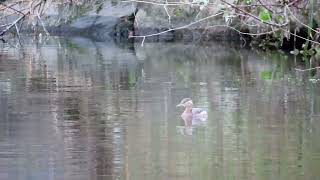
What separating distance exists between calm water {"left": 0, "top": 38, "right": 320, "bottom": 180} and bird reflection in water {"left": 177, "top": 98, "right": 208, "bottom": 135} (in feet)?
0.24

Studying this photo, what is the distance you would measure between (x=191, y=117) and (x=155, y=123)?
0.54 meters

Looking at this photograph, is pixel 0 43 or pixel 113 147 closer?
pixel 113 147

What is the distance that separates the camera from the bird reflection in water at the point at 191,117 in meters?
11.5

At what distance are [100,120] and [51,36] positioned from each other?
2781 cm

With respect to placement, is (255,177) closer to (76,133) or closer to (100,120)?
(76,133)

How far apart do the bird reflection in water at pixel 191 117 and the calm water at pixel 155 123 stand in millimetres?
74

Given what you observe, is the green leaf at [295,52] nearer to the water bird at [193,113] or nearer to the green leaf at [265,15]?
the water bird at [193,113]

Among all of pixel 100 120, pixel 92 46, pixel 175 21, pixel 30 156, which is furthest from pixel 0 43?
pixel 30 156

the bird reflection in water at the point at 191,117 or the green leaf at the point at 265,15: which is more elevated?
the green leaf at the point at 265,15

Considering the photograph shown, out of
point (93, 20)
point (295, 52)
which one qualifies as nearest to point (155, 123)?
point (295, 52)

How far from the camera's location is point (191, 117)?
12.1 meters

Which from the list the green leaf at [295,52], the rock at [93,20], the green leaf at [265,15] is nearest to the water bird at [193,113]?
the green leaf at [265,15]

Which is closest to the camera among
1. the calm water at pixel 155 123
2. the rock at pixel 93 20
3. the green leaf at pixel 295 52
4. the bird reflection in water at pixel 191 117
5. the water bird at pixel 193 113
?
the calm water at pixel 155 123

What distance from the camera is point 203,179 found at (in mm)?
8352
